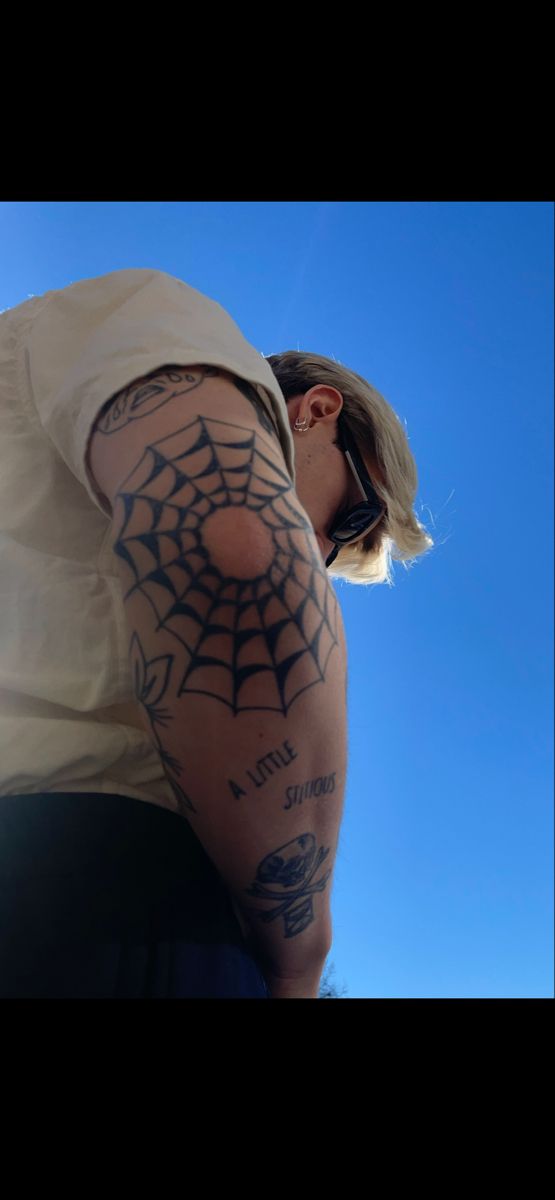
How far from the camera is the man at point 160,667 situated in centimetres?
111

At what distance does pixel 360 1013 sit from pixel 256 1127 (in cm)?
16

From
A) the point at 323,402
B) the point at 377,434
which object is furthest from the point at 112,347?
the point at 377,434

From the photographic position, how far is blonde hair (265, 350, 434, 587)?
2268 mm

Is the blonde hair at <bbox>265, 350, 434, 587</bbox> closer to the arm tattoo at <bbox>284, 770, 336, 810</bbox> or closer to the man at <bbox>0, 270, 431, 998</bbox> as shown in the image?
the man at <bbox>0, 270, 431, 998</bbox>

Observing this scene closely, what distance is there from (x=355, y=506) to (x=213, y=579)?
1.21 m

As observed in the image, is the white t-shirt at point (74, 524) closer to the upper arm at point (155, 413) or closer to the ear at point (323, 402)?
the upper arm at point (155, 413)

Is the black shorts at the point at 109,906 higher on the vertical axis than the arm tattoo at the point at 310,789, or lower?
lower

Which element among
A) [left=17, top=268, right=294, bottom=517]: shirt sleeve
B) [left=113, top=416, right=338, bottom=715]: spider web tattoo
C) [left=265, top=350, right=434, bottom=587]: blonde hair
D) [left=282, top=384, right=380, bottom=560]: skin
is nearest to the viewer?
[left=113, top=416, right=338, bottom=715]: spider web tattoo

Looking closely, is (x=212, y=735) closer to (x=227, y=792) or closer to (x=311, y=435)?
(x=227, y=792)

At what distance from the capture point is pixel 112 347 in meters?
1.25

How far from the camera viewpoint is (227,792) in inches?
45.3

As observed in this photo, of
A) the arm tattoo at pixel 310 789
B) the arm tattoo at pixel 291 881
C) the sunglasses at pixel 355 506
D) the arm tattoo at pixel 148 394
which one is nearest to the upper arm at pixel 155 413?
the arm tattoo at pixel 148 394

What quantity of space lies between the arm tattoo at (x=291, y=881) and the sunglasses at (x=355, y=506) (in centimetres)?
115

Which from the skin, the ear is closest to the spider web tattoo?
the skin
